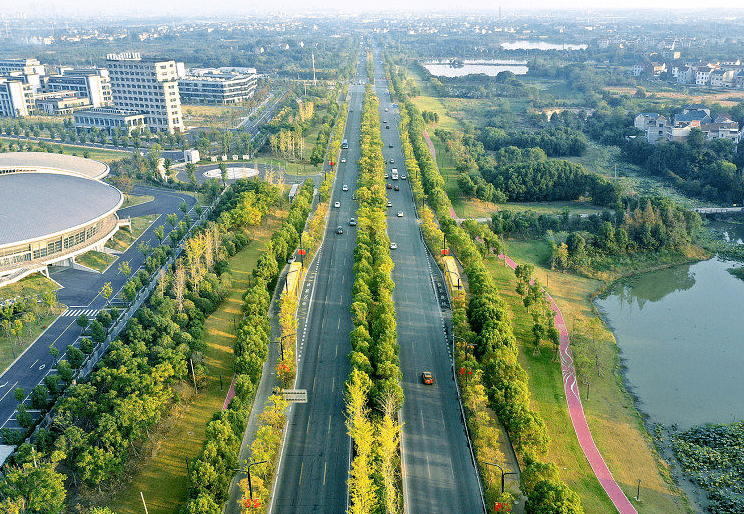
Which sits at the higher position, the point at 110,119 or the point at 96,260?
the point at 110,119

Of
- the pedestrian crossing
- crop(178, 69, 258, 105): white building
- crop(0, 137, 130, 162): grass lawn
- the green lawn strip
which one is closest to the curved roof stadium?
the pedestrian crossing

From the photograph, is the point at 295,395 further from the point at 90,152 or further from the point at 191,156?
the point at 90,152

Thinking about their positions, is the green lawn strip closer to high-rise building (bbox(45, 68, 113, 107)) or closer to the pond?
the pond

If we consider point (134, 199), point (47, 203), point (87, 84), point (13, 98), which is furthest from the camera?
point (87, 84)

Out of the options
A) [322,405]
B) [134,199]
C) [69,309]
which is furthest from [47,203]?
[322,405]

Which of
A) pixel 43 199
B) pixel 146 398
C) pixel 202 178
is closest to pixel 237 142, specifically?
pixel 202 178
